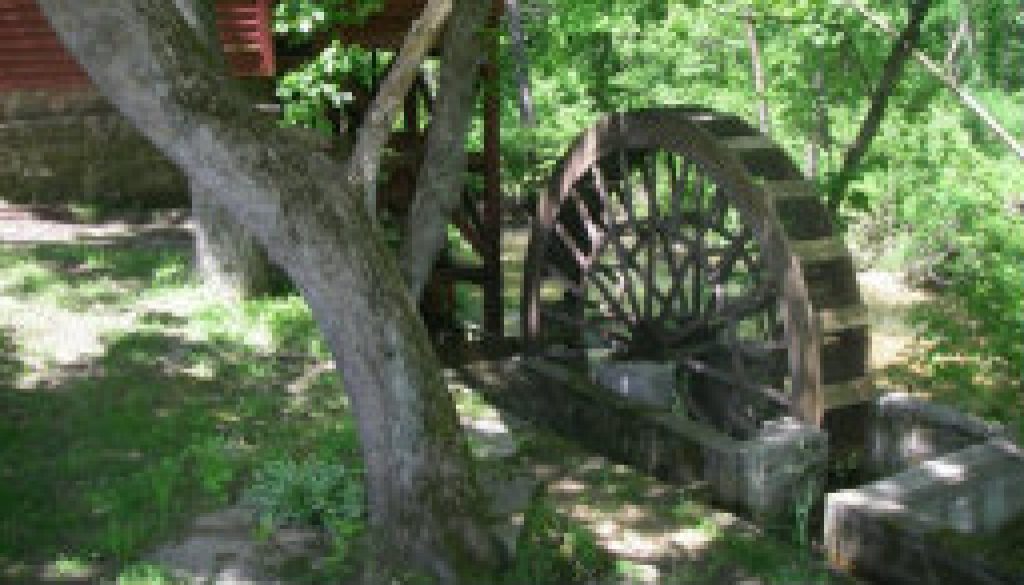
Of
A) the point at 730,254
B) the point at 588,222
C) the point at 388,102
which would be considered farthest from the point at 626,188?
the point at 388,102

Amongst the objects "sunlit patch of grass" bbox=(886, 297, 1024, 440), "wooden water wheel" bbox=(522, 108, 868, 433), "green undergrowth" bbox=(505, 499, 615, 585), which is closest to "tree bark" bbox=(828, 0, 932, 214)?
"sunlit patch of grass" bbox=(886, 297, 1024, 440)

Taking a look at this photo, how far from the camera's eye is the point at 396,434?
5.43 m

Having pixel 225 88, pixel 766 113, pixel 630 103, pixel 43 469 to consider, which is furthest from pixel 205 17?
pixel 630 103

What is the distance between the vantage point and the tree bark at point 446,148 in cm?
780

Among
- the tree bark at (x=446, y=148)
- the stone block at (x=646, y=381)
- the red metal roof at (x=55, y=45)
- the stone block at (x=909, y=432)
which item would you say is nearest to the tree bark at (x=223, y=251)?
the red metal roof at (x=55, y=45)

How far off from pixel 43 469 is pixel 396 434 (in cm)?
277

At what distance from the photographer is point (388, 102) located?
7359 millimetres

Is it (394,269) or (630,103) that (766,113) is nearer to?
(630,103)

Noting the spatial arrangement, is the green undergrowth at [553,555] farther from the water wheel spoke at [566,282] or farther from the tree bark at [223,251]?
the tree bark at [223,251]

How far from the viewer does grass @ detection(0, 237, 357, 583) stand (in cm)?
617

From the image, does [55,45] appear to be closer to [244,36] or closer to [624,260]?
[244,36]

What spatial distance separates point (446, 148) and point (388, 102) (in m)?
0.69

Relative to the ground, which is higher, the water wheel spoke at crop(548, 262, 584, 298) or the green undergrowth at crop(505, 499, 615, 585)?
the water wheel spoke at crop(548, 262, 584, 298)

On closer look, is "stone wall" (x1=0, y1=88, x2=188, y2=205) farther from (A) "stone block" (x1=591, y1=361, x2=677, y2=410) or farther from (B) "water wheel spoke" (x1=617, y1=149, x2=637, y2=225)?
(A) "stone block" (x1=591, y1=361, x2=677, y2=410)
